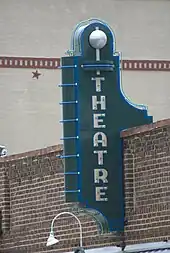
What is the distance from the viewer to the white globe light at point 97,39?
19844mm

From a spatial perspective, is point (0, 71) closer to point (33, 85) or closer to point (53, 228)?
point (33, 85)

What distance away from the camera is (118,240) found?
2039 cm

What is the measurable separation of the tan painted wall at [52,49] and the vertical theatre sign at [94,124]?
410 inches

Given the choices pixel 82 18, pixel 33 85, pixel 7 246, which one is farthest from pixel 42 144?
pixel 7 246

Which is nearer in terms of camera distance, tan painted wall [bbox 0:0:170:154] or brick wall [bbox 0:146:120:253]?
brick wall [bbox 0:146:120:253]

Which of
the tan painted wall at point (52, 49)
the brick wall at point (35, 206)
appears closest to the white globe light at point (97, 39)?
the brick wall at point (35, 206)

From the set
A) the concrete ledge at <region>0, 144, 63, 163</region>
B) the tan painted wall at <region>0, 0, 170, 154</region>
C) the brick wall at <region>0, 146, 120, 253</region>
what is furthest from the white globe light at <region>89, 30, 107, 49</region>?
the tan painted wall at <region>0, 0, 170, 154</region>

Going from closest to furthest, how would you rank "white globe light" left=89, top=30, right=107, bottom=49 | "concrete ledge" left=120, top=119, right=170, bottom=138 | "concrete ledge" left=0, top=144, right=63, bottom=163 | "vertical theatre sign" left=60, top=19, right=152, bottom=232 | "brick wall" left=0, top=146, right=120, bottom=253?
"concrete ledge" left=120, top=119, right=170, bottom=138
"vertical theatre sign" left=60, top=19, right=152, bottom=232
"white globe light" left=89, top=30, right=107, bottom=49
"brick wall" left=0, top=146, right=120, bottom=253
"concrete ledge" left=0, top=144, right=63, bottom=163

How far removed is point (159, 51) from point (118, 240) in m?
11.7

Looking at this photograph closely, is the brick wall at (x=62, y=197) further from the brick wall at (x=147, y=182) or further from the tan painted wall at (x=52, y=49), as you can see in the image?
the tan painted wall at (x=52, y=49)

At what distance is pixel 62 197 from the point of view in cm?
2253

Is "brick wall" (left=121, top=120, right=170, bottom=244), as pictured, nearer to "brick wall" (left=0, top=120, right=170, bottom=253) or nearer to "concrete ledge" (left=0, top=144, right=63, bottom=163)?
"brick wall" (left=0, top=120, right=170, bottom=253)

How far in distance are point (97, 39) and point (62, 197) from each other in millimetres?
3832

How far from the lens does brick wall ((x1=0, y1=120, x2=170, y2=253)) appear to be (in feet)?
63.4
